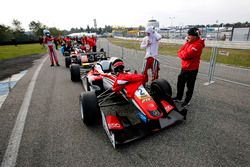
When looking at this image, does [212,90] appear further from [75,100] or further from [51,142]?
[51,142]

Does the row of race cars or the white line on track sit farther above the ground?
the row of race cars

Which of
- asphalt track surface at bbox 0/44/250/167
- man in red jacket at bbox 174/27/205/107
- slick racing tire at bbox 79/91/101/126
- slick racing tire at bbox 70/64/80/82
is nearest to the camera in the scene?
asphalt track surface at bbox 0/44/250/167

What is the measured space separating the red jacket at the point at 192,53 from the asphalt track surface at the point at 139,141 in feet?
3.17

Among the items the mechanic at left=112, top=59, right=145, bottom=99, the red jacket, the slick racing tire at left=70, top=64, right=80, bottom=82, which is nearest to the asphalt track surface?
the mechanic at left=112, top=59, right=145, bottom=99

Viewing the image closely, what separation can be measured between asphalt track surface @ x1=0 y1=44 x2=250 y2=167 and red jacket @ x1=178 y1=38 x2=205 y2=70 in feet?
3.17

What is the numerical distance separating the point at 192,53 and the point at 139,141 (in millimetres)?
2088

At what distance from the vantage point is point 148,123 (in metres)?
2.61

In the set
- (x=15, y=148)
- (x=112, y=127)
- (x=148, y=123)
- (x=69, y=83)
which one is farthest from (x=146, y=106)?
(x=69, y=83)

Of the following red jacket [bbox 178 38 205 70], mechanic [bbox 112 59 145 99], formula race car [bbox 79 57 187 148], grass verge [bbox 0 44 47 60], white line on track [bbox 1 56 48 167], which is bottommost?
grass verge [bbox 0 44 47 60]

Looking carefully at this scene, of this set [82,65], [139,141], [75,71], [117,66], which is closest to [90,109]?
[139,141]

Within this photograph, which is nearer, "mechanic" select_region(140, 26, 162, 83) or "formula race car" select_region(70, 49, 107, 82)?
"mechanic" select_region(140, 26, 162, 83)

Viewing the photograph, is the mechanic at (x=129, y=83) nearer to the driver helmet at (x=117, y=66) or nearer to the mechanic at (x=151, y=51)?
the driver helmet at (x=117, y=66)

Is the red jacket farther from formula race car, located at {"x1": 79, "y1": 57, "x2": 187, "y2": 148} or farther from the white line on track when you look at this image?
the white line on track

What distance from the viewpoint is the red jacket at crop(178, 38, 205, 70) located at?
3.37 metres
